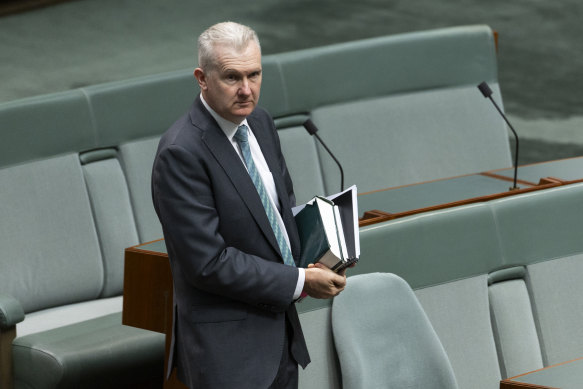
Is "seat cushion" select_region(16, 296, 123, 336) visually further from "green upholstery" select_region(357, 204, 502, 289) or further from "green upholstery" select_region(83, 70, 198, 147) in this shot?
"green upholstery" select_region(357, 204, 502, 289)

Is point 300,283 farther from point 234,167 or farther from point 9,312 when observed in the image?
point 9,312

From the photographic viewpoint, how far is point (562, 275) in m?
2.06

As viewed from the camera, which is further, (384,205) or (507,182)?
(507,182)

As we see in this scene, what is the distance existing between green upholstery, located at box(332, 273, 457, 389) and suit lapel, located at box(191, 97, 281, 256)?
38cm

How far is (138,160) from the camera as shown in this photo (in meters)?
2.64

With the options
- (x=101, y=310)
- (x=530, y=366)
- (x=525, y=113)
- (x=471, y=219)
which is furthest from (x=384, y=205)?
(x=525, y=113)

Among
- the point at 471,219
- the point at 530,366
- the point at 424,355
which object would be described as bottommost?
the point at 530,366

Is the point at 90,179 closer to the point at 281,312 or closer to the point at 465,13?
the point at 281,312

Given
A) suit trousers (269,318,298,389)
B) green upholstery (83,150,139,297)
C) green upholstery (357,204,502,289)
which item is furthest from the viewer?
green upholstery (83,150,139,297)

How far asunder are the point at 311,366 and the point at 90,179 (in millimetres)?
1026

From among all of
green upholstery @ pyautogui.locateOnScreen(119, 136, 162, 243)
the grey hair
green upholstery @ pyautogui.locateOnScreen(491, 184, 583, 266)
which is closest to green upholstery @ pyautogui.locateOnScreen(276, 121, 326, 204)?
green upholstery @ pyautogui.locateOnScreen(119, 136, 162, 243)

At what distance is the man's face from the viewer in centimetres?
139

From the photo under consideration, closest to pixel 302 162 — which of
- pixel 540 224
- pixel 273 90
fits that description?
pixel 273 90

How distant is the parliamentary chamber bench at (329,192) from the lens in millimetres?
1959
